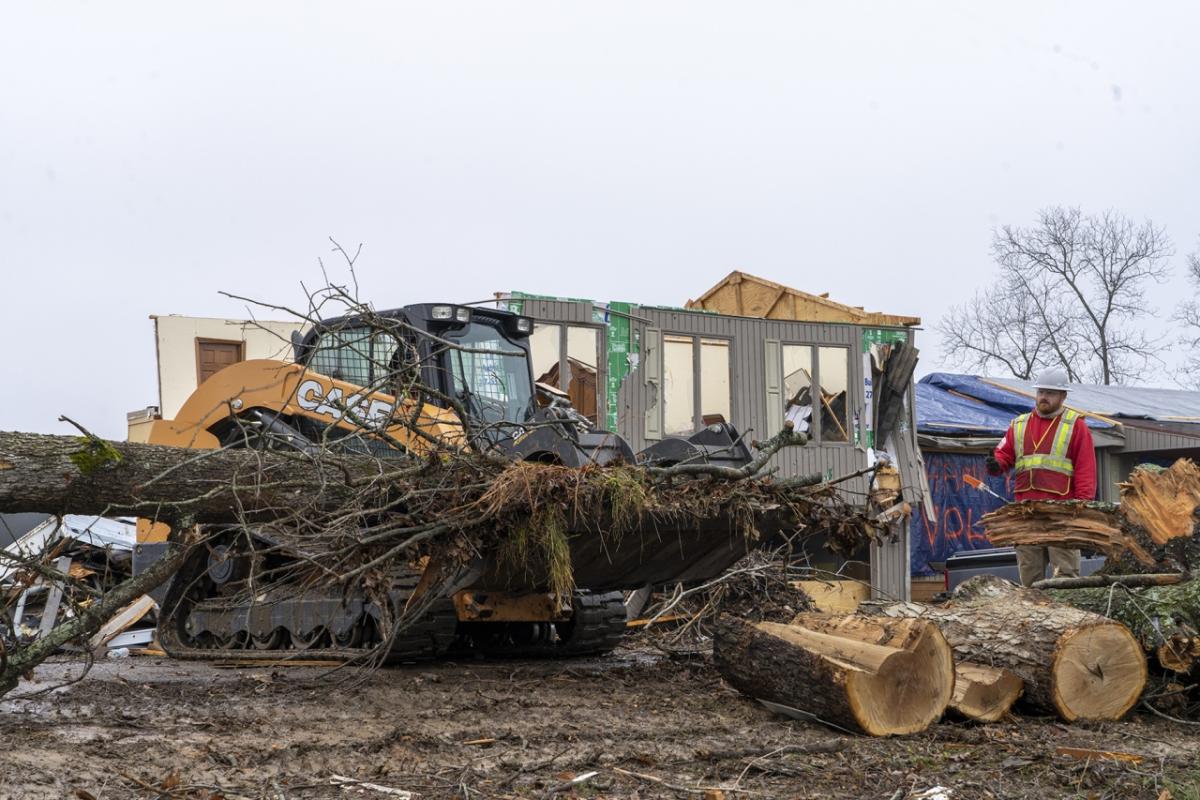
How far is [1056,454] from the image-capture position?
916 cm

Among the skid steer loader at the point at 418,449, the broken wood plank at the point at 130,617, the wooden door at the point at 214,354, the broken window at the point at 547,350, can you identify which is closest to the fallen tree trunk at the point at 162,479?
the skid steer loader at the point at 418,449

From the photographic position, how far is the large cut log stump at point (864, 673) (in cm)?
637

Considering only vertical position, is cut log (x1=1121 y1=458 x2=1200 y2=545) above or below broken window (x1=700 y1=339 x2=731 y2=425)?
below

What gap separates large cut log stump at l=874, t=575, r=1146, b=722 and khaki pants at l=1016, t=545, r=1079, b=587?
1.56 m

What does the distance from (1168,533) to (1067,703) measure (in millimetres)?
1754

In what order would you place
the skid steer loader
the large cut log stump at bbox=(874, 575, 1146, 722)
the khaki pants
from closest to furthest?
the large cut log stump at bbox=(874, 575, 1146, 722), the skid steer loader, the khaki pants

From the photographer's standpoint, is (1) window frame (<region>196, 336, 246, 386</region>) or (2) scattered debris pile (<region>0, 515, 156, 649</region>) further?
(1) window frame (<region>196, 336, 246, 386</region>)

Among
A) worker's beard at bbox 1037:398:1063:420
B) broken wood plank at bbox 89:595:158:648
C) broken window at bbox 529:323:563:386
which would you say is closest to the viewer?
worker's beard at bbox 1037:398:1063:420

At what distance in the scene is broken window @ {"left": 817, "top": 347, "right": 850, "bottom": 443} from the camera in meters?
17.5

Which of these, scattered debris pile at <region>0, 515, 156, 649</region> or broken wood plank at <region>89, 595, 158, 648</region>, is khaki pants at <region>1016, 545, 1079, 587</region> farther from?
broken wood plank at <region>89, 595, 158, 648</region>

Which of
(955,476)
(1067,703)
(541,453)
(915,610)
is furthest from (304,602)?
(955,476)

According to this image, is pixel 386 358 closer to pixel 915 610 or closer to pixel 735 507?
pixel 735 507

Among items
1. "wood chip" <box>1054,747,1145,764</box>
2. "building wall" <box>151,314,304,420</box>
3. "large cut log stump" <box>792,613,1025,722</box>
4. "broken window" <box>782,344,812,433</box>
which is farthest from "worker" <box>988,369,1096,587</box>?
"broken window" <box>782,344,812,433</box>

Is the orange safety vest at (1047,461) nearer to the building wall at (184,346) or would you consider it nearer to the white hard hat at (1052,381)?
the white hard hat at (1052,381)
